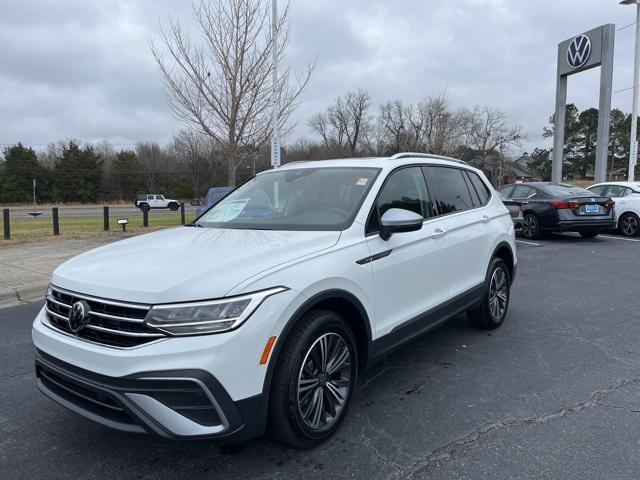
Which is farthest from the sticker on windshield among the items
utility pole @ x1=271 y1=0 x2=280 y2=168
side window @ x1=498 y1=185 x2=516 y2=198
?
side window @ x1=498 y1=185 x2=516 y2=198

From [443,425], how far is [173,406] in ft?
5.84

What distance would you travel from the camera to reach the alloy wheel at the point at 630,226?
13.0 meters

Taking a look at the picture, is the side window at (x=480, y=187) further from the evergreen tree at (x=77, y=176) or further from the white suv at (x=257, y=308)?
the evergreen tree at (x=77, y=176)

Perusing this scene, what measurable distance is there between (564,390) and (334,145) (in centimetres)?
6951

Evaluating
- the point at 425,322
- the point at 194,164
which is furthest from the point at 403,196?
A: the point at 194,164

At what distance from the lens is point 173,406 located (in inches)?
87.6

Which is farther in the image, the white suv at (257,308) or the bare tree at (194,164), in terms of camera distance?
the bare tree at (194,164)

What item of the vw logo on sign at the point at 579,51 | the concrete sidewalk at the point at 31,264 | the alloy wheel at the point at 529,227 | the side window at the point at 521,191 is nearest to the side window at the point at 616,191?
the side window at the point at 521,191

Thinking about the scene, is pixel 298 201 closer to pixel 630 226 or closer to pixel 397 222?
pixel 397 222

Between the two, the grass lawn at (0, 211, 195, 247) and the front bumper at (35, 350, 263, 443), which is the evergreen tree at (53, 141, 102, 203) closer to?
the grass lawn at (0, 211, 195, 247)

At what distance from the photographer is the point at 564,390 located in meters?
3.56

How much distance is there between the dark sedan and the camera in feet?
38.5

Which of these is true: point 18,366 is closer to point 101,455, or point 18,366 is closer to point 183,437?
point 101,455

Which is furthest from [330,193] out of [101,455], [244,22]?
[244,22]
